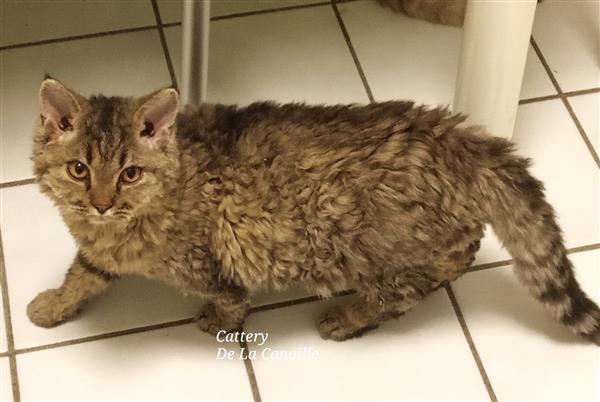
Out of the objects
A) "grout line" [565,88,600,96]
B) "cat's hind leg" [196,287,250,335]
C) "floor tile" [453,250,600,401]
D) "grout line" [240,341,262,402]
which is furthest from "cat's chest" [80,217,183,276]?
"grout line" [565,88,600,96]

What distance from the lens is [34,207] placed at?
167 cm

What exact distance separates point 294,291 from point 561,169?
621 millimetres

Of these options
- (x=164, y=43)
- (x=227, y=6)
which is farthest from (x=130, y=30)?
(x=227, y=6)

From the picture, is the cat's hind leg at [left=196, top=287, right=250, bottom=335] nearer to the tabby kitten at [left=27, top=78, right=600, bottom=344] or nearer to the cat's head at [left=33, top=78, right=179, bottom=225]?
the tabby kitten at [left=27, top=78, right=600, bottom=344]

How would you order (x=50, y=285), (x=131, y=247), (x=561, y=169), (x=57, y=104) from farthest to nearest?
1. (x=561, y=169)
2. (x=50, y=285)
3. (x=131, y=247)
4. (x=57, y=104)

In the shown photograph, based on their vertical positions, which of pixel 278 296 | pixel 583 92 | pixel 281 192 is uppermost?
pixel 583 92

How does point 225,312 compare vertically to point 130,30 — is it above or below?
below

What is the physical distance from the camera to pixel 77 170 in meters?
1.26

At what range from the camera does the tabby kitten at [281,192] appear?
1266mm

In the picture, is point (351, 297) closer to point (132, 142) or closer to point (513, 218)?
point (513, 218)

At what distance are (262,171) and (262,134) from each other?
61 millimetres

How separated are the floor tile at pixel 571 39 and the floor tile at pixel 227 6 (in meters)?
0.53

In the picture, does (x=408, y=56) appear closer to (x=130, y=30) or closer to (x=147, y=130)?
(x=130, y=30)

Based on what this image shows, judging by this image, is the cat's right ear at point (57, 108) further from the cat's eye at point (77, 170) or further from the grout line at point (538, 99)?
the grout line at point (538, 99)
